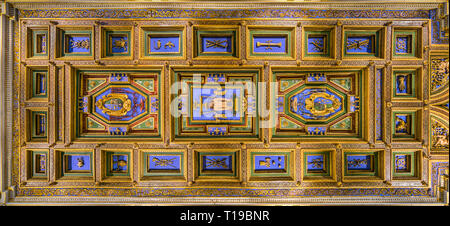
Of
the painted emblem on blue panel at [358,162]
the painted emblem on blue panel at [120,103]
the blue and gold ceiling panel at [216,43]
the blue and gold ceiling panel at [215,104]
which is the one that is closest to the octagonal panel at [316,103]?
the blue and gold ceiling panel at [215,104]

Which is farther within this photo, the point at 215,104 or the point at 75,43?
the point at 215,104

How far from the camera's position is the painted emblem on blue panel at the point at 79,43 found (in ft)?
16.2

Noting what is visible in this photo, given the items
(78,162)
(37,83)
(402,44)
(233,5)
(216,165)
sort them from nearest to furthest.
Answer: (233,5) < (402,44) < (37,83) < (78,162) < (216,165)

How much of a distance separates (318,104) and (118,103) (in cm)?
516

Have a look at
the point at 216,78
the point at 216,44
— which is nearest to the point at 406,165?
the point at 216,78

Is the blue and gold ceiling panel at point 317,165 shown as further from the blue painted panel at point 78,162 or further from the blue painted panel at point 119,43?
the blue painted panel at point 78,162

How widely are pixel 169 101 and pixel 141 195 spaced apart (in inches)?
97.5

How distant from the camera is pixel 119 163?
5.17 metres

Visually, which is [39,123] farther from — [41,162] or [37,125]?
[41,162]

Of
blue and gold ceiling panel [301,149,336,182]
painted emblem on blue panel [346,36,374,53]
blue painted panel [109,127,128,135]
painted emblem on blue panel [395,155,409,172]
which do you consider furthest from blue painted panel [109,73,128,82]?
painted emblem on blue panel [395,155,409,172]

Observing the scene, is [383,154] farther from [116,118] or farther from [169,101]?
[116,118]

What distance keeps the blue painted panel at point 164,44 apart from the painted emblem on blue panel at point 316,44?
3.30m

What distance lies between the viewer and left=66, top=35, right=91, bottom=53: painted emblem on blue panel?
195 inches

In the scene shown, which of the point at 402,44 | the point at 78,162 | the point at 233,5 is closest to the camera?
the point at 233,5
